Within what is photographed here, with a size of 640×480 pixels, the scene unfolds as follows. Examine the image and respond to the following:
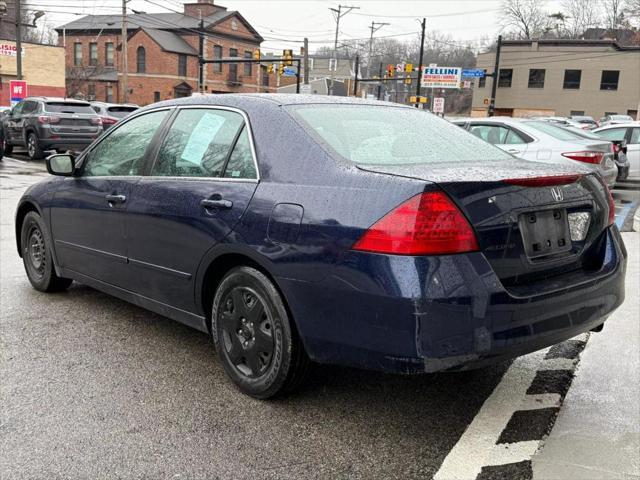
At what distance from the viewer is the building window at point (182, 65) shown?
5919cm

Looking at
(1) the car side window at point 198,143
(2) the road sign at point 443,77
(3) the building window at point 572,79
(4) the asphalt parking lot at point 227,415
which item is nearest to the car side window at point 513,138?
(4) the asphalt parking lot at point 227,415

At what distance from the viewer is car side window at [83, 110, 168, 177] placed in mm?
4121

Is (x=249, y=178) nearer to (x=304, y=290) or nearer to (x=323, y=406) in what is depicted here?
(x=304, y=290)

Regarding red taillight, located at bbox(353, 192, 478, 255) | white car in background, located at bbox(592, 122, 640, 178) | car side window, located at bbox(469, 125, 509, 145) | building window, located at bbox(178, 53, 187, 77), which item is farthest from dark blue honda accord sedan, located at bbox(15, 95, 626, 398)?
building window, located at bbox(178, 53, 187, 77)

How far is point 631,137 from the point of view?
14914mm

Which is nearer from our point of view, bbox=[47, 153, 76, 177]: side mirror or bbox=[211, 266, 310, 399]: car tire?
bbox=[211, 266, 310, 399]: car tire

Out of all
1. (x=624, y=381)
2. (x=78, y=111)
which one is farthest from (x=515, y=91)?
(x=624, y=381)

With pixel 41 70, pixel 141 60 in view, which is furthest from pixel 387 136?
pixel 141 60

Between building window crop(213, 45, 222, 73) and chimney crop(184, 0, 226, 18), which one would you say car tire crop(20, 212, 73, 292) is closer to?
building window crop(213, 45, 222, 73)

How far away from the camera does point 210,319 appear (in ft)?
11.8

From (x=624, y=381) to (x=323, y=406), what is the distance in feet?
5.91

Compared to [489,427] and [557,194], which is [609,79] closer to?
[557,194]

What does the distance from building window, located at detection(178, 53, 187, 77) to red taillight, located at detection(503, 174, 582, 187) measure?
197ft

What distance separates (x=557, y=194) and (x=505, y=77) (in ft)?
203
